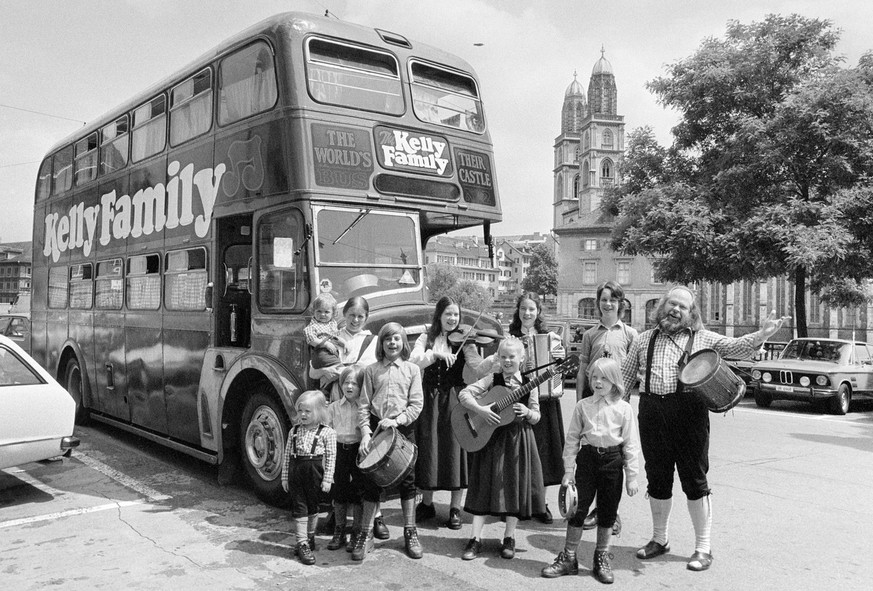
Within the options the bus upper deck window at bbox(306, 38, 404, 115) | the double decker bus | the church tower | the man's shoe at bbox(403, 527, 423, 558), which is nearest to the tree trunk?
the double decker bus

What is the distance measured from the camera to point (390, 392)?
516 centimetres

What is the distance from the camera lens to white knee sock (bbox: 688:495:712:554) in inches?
195

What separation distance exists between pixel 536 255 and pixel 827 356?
89821 millimetres

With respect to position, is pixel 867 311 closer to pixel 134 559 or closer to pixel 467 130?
pixel 467 130

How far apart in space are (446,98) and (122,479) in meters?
5.16

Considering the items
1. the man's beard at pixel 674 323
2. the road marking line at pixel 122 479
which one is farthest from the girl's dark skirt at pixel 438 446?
the road marking line at pixel 122 479

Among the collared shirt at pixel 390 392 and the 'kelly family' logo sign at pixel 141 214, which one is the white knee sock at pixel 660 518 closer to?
the collared shirt at pixel 390 392

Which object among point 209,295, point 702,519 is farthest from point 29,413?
point 702,519

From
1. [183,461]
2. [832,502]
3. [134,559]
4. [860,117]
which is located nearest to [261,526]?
[134,559]

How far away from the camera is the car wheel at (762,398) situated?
15.3m

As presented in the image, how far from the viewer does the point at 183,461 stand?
8609mm

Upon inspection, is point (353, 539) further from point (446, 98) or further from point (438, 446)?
point (446, 98)

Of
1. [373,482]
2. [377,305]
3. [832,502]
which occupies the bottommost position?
[832,502]

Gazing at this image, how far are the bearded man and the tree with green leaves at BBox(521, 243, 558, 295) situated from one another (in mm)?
96991
